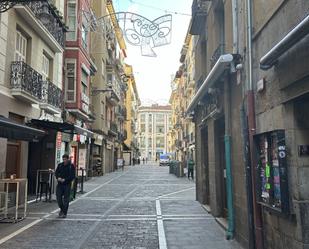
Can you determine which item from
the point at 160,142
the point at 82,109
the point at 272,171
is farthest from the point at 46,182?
the point at 160,142

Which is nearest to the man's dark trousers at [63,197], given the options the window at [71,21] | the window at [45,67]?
the window at [45,67]

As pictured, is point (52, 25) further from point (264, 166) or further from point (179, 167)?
point (179, 167)

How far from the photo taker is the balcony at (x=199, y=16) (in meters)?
12.3

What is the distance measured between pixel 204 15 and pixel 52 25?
8.05 metres

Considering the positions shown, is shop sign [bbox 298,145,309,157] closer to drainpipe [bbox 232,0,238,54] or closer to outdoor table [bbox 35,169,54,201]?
drainpipe [bbox 232,0,238,54]

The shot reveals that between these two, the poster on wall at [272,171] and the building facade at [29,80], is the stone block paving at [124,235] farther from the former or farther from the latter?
the building facade at [29,80]

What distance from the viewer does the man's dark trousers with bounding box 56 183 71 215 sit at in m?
11.5

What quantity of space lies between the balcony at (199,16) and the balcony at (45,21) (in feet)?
17.3

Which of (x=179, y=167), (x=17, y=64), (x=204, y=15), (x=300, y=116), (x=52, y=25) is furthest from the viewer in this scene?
(x=179, y=167)

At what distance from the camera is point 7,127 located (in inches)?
356

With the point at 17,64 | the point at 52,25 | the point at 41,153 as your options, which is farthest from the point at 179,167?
the point at 17,64

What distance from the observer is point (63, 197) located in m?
11.8

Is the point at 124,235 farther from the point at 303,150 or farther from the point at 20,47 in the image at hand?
→ the point at 20,47

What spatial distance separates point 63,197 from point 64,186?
320 millimetres
